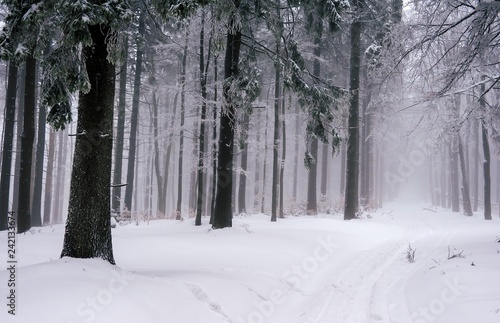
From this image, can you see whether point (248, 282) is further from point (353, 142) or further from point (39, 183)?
point (39, 183)

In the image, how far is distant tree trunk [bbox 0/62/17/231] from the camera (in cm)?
1270

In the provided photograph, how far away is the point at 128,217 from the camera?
17.3 meters

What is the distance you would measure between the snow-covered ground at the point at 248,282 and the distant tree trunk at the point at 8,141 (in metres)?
4.74

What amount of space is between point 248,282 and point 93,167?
3494 mm

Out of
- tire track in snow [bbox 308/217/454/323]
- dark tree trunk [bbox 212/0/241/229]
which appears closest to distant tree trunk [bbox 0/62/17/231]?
dark tree trunk [bbox 212/0/241/229]

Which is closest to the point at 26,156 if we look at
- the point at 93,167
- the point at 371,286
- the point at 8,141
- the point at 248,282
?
the point at 8,141

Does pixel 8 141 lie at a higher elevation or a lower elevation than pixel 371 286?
higher

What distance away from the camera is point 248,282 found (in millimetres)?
6324

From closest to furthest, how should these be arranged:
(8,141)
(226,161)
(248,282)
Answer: (248,282) → (226,161) → (8,141)

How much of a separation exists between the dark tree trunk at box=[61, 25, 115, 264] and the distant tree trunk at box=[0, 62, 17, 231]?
8.89m

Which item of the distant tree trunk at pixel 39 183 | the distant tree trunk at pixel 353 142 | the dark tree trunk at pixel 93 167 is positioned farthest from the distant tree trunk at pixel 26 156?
the distant tree trunk at pixel 353 142

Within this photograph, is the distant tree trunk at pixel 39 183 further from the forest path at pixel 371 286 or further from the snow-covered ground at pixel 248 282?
the forest path at pixel 371 286

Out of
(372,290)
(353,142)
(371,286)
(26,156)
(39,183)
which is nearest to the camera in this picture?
(372,290)

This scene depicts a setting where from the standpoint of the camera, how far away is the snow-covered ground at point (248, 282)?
13.6 feet
